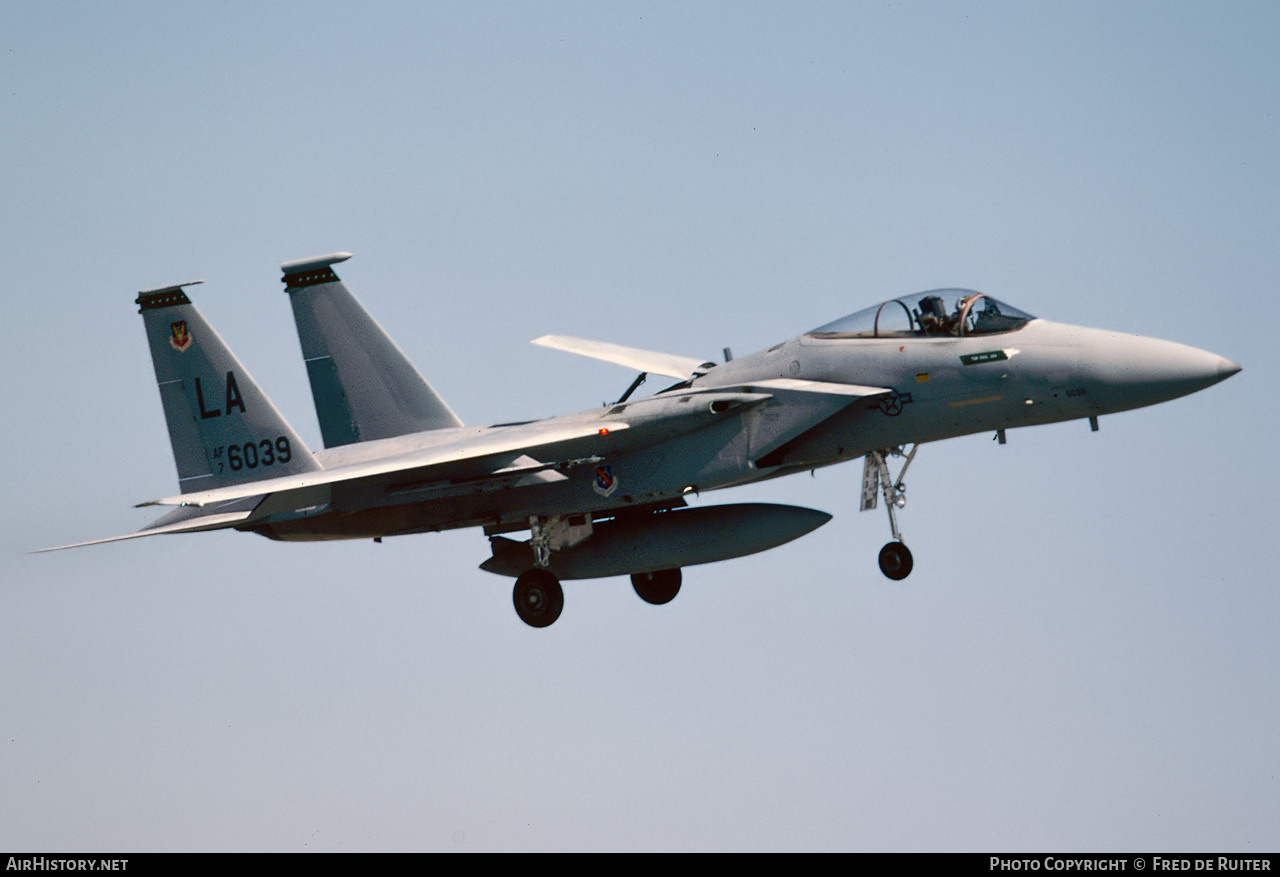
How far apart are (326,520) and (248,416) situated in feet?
5.37

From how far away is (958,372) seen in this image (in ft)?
59.1

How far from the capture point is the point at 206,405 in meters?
20.5

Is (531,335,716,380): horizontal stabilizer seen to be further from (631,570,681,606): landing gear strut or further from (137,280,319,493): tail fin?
(137,280,319,493): tail fin

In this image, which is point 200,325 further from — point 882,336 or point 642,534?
point 882,336

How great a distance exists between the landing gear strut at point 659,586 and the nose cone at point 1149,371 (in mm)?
6215

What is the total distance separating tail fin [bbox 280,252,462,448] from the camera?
2152cm

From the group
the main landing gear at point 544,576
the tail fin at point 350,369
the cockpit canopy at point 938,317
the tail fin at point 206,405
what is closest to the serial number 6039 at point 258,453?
the tail fin at point 206,405

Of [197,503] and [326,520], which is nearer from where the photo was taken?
[197,503]

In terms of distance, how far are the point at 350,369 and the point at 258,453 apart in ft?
6.56

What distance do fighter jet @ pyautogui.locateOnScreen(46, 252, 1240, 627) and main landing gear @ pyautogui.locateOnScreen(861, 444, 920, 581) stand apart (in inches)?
1.0

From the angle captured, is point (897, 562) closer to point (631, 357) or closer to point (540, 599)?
point (540, 599)

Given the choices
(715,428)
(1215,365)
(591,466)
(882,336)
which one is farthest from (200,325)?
(1215,365)

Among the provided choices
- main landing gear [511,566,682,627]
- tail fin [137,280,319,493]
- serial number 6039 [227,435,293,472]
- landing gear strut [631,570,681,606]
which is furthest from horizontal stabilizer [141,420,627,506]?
landing gear strut [631,570,681,606]
